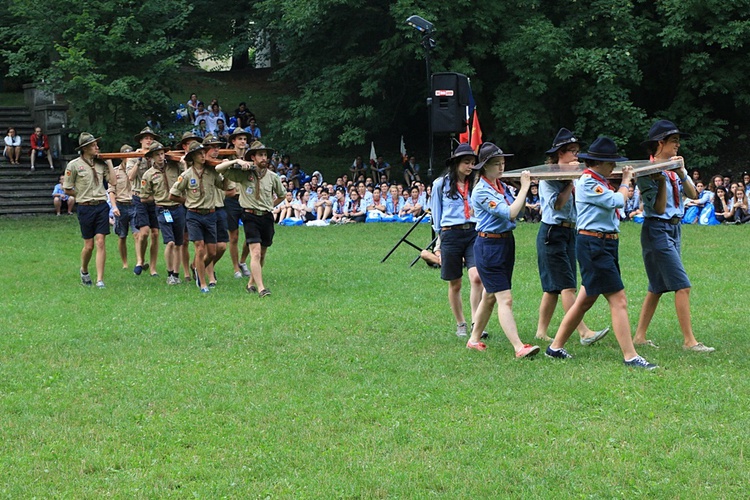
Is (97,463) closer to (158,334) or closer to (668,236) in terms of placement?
(158,334)

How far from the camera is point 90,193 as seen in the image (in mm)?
14703

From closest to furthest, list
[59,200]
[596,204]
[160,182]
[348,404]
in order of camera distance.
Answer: [348,404] < [596,204] < [160,182] < [59,200]

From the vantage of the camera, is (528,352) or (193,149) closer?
(528,352)

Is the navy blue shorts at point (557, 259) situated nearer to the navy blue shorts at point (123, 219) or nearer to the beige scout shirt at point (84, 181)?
the beige scout shirt at point (84, 181)

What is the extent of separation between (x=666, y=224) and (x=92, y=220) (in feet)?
28.9

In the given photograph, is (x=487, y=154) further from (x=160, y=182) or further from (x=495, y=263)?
(x=160, y=182)

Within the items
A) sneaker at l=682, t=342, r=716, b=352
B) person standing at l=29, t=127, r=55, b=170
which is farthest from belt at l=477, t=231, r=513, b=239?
person standing at l=29, t=127, r=55, b=170

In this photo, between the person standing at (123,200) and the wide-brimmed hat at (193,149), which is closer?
the wide-brimmed hat at (193,149)

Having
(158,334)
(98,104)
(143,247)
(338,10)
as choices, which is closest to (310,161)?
(338,10)

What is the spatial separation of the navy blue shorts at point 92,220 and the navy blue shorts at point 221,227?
172 centimetres

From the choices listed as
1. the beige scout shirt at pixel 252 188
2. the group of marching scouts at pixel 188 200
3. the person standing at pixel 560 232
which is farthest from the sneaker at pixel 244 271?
the person standing at pixel 560 232

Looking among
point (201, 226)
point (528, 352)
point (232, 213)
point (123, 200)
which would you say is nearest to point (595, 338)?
point (528, 352)

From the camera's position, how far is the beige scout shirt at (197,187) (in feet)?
46.1

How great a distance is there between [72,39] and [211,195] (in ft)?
54.1
